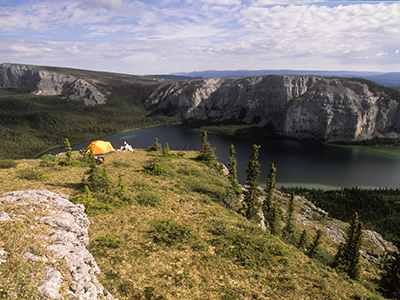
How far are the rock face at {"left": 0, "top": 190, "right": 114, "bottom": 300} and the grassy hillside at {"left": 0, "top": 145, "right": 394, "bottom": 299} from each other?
1.33 meters

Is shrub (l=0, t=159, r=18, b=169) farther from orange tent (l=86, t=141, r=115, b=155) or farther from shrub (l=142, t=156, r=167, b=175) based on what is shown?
shrub (l=142, t=156, r=167, b=175)

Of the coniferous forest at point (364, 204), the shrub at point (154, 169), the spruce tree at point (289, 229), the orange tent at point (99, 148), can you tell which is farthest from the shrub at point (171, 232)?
the coniferous forest at point (364, 204)

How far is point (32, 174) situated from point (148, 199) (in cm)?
1316

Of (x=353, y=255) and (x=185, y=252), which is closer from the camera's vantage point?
(x=185, y=252)

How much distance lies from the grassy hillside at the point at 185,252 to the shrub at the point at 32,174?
0.09 meters

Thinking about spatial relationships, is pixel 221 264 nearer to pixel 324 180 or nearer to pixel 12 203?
pixel 12 203

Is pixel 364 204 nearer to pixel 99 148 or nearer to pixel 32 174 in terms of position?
pixel 99 148

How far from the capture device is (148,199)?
19812 millimetres

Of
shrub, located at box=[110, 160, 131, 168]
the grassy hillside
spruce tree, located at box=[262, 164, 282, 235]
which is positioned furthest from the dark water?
the grassy hillside

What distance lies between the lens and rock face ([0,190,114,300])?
8.16 meters

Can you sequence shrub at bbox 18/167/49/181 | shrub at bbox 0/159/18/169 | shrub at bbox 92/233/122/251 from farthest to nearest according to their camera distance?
shrub at bbox 0/159/18/169 < shrub at bbox 18/167/49/181 < shrub at bbox 92/233/122/251

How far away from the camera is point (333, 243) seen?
43719 mm

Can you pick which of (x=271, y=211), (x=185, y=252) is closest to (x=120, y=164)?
(x=185, y=252)

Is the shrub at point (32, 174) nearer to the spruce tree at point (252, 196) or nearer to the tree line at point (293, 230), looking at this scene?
the tree line at point (293, 230)
